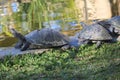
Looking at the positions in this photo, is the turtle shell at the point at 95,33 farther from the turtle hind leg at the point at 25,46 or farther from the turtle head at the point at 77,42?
the turtle hind leg at the point at 25,46

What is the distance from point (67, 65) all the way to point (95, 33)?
1.56 meters

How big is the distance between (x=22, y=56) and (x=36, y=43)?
0.59 m

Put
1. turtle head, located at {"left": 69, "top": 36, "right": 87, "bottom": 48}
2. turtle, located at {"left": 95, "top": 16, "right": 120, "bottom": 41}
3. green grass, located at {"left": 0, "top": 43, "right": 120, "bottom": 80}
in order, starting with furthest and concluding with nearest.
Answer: turtle, located at {"left": 95, "top": 16, "right": 120, "bottom": 41}
turtle head, located at {"left": 69, "top": 36, "right": 87, "bottom": 48}
green grass, located at {"left": 0, "top": 43, "right": 120, "bottom": 80}

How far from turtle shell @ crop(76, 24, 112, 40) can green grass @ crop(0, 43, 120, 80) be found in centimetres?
18

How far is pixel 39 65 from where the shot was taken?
5.84 metres

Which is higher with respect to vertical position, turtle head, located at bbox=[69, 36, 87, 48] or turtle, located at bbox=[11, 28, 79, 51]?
turtle, located at bbox=[11, 28, 79, 51]

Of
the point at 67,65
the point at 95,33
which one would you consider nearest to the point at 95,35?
the point at 95,33

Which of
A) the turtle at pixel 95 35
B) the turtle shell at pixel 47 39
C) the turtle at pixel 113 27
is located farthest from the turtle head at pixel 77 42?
the turtle at pixel 113 27

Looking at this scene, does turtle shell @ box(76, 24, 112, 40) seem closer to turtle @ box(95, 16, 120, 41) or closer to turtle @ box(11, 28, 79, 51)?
turtle @ box(95, 16, 120, 41)

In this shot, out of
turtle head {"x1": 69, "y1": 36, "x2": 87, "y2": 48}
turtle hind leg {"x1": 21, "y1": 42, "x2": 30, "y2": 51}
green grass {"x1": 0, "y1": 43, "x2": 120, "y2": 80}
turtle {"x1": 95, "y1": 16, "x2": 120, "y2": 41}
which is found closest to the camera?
green grass {"x1": 0, "y1": 43, "x2": 120, "y2": 80}

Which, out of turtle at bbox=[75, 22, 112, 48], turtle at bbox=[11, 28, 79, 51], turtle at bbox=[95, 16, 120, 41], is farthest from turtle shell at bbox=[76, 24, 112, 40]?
turtle at bbox=[11, 28, 79, 51]

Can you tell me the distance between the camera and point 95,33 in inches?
278

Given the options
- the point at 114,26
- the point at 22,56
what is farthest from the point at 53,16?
the point at 22,56

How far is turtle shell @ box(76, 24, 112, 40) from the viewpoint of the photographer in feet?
22.9
